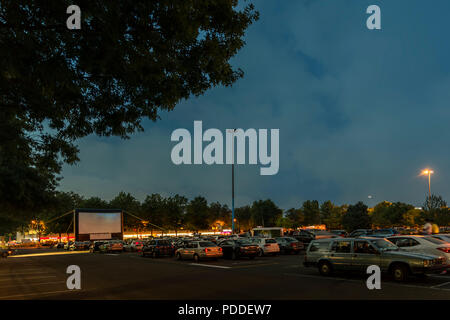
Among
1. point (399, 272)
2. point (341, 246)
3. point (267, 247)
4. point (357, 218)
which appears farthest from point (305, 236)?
point (357, 218)

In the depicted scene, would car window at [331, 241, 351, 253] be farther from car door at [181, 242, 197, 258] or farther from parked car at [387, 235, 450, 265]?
car door at [181, 242, 197, 258]

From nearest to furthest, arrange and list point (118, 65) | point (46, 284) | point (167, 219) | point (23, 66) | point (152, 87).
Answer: point (23, 66), point (118, 65), point (152, 87), point (46, 284), point (167, 219)

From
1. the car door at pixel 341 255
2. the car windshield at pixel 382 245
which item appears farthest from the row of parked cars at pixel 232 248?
the car windshield at pixel 382 245

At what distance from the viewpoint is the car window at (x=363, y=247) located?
44.1 feet

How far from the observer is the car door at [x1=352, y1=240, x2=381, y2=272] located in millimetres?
13227

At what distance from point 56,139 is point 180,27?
6436 millimetres

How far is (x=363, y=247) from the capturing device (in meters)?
13.7

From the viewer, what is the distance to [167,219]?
89.9 meters

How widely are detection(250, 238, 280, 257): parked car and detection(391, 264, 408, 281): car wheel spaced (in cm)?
1476

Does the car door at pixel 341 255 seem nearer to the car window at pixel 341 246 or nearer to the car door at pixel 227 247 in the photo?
the car window at pixel 341 246

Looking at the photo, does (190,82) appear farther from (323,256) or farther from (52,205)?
(52,205)

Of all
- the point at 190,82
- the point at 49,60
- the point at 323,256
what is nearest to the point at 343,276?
the point at 323,256

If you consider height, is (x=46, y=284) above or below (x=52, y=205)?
below
